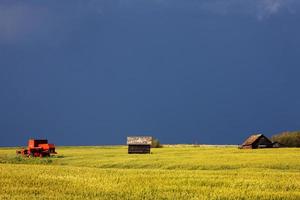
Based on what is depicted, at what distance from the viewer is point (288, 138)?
10062 centimetres

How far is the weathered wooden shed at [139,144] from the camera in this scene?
77.1 m

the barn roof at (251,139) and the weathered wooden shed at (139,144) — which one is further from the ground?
the barn roof at (251,139)

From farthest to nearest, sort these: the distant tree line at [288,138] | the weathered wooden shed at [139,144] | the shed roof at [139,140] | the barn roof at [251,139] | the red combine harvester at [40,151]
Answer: the distant tree line at [288,138], the barn roof at [251,139], the shed roof at [139,140], the weathered wooden shed at [139,144], the red combine harvester at [40,151]

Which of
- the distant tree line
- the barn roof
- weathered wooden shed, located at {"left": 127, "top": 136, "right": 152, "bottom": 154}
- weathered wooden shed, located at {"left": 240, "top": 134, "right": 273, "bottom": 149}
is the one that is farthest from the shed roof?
the distant tree line

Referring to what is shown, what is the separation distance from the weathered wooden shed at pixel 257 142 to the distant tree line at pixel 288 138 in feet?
21.2

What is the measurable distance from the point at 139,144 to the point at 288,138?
36955mm

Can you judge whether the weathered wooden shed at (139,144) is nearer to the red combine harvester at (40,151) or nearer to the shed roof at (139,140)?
the shed roof at (139,140)

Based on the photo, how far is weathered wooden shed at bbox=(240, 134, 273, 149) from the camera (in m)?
91.9

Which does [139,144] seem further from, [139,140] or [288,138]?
[288,138]

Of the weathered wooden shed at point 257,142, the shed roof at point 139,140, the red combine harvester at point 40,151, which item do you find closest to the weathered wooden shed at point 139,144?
the shed roof at point 139,140

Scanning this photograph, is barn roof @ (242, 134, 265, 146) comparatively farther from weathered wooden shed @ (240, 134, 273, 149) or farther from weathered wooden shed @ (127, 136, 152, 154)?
weathered wooden shed @ (127, 136, 152, 154)

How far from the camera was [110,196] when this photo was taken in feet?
64.5

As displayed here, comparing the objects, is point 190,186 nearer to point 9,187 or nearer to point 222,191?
point 222,191

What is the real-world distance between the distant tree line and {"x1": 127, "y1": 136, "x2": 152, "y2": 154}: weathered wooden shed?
3276cm
